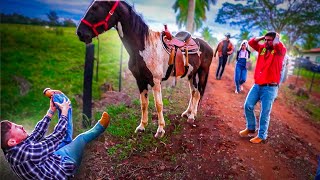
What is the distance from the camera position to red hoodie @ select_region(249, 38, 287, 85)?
248 cm

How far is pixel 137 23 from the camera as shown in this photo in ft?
8.47

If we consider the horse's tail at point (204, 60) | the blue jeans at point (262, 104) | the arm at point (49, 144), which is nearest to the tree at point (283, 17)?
the horse's tail at point (204, 60)

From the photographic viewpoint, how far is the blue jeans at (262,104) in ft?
8.58

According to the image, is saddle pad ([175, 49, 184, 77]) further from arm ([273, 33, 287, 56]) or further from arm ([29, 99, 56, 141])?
arm ([29, 99, 56, 141])

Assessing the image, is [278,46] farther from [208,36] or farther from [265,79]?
[208,36]

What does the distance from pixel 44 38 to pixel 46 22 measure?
2.15 ft

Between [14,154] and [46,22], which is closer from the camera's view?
[14,154]

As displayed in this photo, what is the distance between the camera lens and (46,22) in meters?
3.55

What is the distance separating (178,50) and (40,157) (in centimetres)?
184

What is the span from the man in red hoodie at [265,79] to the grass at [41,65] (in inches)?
65.7

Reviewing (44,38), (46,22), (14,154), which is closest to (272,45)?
(14,154)

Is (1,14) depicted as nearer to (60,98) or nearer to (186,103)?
(60,98)

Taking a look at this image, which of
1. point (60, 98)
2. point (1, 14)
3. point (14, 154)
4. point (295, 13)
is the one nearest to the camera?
point (14, 154)

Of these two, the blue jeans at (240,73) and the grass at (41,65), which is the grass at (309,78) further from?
the grass at (41,65)
